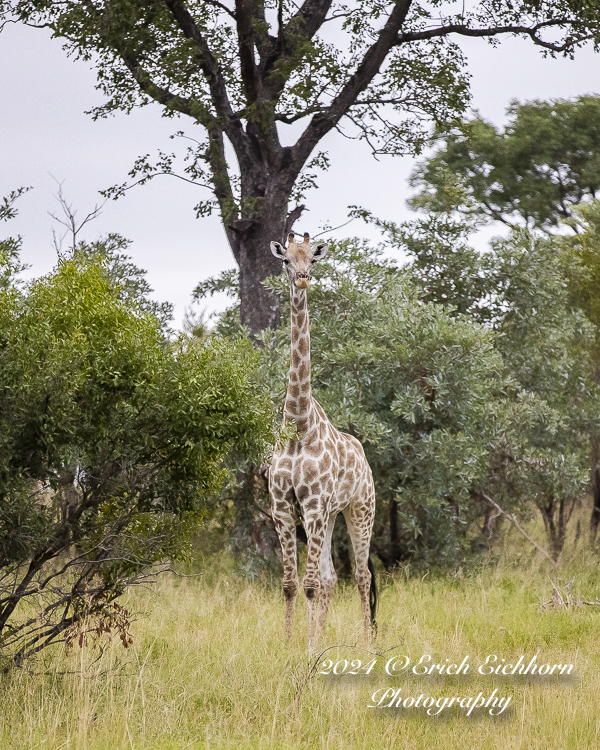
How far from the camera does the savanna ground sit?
5473mm

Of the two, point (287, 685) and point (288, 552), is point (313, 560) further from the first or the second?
point (287, 685)

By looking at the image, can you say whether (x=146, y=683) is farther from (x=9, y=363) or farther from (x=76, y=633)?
(x=9, y=363)

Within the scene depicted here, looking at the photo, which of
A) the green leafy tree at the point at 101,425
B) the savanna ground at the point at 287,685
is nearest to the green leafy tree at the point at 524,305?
the savanna ground at the point at 287,685

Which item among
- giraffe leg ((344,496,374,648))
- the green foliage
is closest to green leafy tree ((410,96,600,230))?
the green foliage

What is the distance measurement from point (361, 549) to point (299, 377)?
212 centimetres

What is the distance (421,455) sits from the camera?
36.8 ft

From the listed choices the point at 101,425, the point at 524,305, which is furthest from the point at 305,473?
the point at 524,305

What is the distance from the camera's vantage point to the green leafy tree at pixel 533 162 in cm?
2469

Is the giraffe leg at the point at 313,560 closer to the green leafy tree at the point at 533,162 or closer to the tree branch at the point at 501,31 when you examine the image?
the tree branch at the point at 501,31

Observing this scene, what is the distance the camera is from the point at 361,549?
29.8 ft

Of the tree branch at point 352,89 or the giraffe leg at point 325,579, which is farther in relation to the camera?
the tree branch at point 352,89

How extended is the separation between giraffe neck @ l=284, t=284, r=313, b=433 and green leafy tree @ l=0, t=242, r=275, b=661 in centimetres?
186

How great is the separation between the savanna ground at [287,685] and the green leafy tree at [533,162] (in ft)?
54.0

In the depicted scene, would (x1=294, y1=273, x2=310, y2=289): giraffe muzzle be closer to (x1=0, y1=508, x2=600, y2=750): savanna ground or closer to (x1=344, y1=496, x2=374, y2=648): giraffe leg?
(x1=344, y1=496, x2=374, y2=648): giraffe leg
